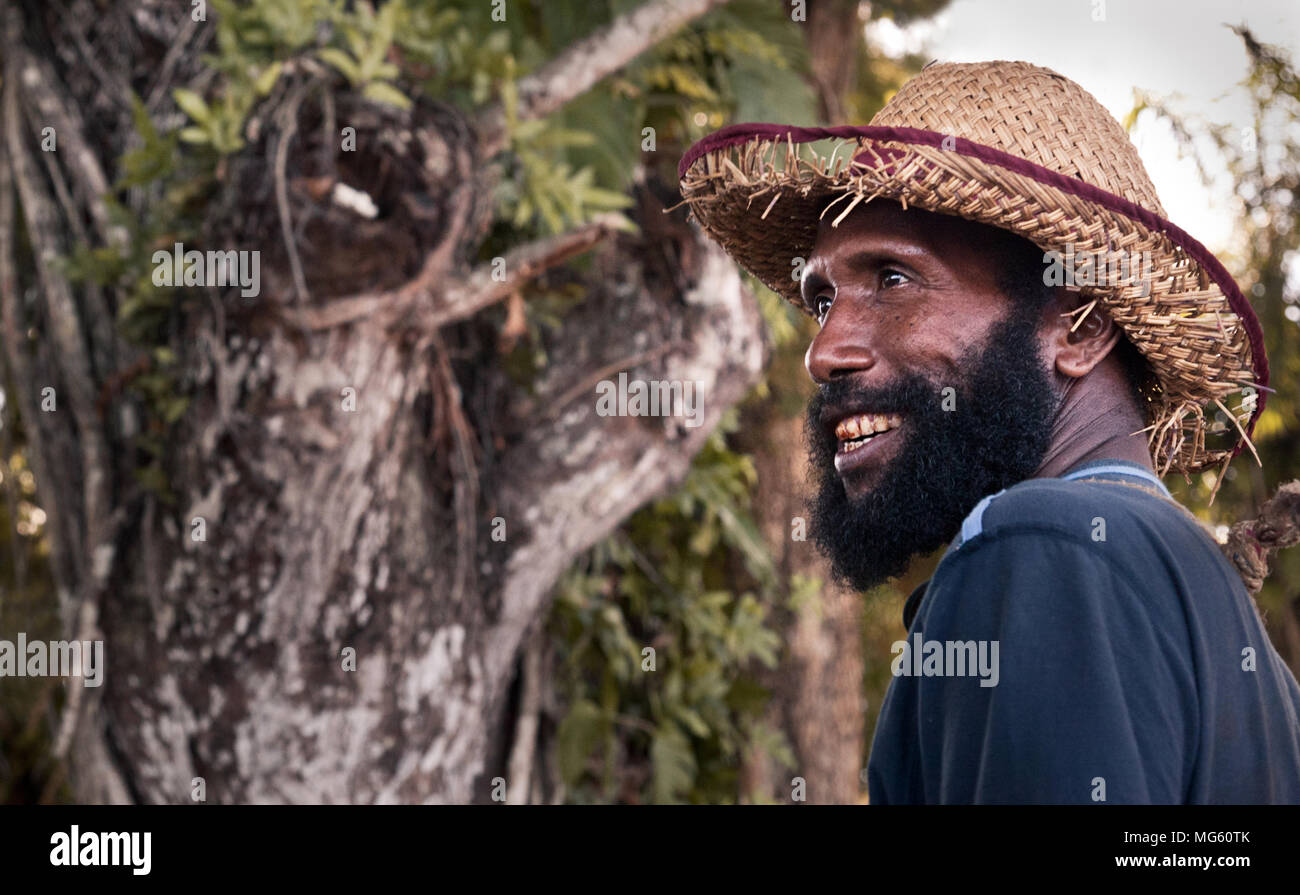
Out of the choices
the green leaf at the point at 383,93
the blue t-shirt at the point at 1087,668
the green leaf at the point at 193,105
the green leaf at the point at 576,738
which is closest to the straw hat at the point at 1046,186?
the blue t-shirt at the point at 1087,668

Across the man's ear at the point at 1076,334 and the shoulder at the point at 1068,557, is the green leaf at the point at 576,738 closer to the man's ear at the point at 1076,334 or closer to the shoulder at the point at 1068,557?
the man's ear at the point at 1076,334

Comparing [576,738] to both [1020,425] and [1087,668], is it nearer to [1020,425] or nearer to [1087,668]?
[1020,425]

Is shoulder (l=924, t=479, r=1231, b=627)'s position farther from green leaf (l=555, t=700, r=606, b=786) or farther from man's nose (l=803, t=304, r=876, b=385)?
green leaf (l=555, t=700, r=606, b=786)

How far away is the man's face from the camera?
1.71 m

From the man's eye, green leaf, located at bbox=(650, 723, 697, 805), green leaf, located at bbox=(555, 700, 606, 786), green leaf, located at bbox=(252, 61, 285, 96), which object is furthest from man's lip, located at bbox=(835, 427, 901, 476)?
green leaf, located at bbox=(650, 723, 697, 805)

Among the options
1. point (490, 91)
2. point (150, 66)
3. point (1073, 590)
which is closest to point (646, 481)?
point (490, 91)

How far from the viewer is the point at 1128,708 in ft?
4.18

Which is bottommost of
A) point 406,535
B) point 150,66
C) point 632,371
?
point 406,535

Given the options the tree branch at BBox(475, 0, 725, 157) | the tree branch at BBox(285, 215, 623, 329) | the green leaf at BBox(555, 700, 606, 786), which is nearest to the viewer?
the tree branch at BBox(285, 215, 623, 329)

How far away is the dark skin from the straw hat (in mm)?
54

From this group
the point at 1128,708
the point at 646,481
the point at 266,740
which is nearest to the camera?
the point at 1128,708

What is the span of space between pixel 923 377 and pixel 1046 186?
302 mm

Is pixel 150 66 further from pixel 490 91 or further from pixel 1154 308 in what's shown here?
pixel 1154 308
